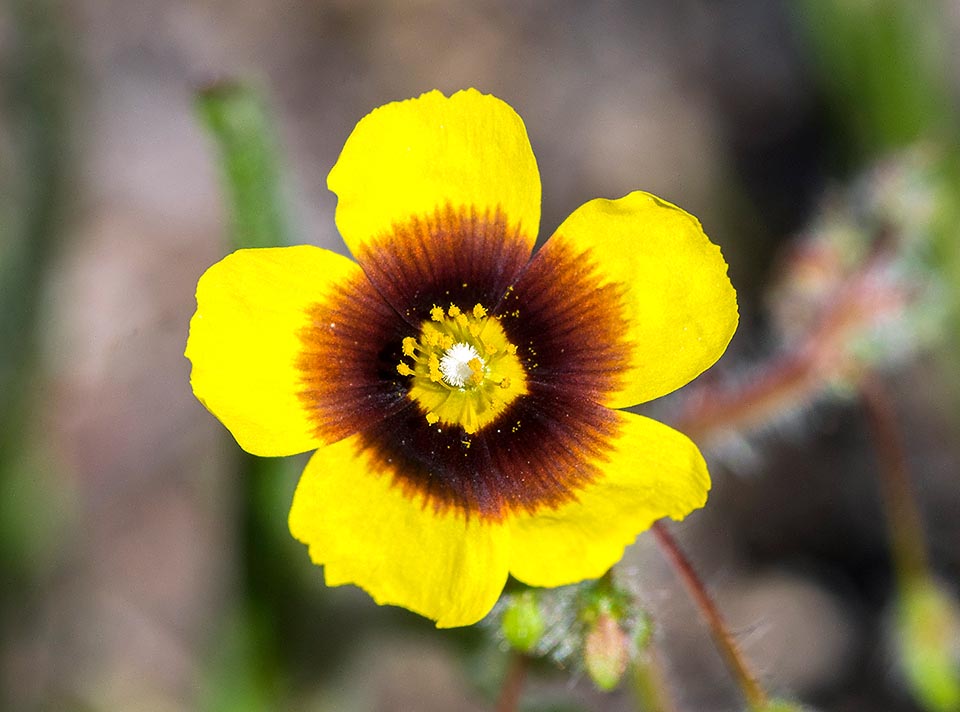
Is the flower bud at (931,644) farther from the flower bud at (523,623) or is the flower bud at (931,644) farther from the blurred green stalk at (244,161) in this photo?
the blurred green stalk at (244,161)

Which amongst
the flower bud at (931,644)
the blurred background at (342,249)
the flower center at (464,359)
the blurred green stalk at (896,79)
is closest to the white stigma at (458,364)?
the flower center at (464,359)

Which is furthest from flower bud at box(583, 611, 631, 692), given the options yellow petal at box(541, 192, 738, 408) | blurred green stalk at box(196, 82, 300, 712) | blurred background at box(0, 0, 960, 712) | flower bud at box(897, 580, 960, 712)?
flower bud at box(897, 580, 960, 712)

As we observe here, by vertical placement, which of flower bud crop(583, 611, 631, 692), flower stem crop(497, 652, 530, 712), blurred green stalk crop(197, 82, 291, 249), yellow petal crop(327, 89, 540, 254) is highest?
blurred green stalk crop(197, 82, 291, 249)

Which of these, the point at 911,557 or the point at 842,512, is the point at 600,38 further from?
the point at 911,557

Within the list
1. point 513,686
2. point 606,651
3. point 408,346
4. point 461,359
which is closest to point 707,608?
point 606,651

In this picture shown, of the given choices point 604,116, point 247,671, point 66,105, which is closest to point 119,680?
point 247,671

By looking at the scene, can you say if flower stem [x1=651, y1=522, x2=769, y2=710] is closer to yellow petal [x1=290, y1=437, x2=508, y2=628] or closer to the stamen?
yellow petal [x1=290, y1=437, x2=508, y2=628]
